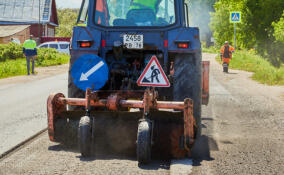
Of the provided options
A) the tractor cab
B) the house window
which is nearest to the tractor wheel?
the tractor cab

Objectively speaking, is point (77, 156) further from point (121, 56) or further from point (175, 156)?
point (121, 56)

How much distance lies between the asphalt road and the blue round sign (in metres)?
1.24

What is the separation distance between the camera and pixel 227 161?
16.4 feet

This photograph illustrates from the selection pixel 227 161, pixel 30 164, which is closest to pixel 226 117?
pixel 227 161

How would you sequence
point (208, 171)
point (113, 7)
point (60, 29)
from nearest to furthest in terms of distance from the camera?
1. point (208, 171)
2. point (113, 7)
3. point (60, 29)

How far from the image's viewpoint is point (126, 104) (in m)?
5.11

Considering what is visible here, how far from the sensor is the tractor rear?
16.5ft

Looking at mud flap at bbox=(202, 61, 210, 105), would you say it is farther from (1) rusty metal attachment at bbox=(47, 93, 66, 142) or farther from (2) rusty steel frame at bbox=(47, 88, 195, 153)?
(1) rusty metal attachment at bbox=(47, 93, 66, 142)

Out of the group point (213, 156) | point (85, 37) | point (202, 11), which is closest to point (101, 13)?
point (85, 37)

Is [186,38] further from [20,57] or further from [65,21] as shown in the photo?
[65,21]

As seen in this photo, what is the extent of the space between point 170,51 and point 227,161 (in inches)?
66.5

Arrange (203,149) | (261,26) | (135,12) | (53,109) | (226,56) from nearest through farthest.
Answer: (53,109), (203,149), (135,12), (226,56), (261,26)

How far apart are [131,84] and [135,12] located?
3.65ft

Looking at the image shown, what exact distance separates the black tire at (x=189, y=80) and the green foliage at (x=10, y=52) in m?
21.8
